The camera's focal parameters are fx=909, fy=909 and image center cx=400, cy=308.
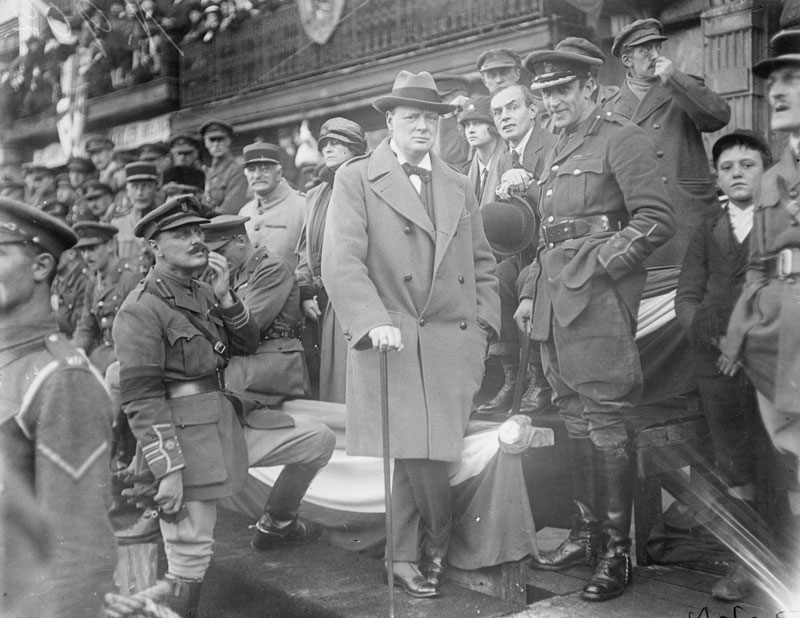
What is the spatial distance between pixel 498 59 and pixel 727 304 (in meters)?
1.75

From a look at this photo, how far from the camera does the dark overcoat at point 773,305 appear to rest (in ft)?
10.7

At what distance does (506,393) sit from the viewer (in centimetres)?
466

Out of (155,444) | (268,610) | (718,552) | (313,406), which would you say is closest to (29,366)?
(155,444)

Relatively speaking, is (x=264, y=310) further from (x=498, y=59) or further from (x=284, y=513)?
(x=498, y=59)

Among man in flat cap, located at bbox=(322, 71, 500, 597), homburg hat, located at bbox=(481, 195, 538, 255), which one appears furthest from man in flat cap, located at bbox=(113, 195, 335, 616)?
homburg hat, located at bbox=(481, 195, 538, 255)

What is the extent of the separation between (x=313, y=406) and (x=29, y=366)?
7.03 feet

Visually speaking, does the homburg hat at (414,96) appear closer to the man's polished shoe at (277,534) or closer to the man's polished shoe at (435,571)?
the man's polished shoe at (435,571)

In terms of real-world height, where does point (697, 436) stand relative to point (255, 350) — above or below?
below

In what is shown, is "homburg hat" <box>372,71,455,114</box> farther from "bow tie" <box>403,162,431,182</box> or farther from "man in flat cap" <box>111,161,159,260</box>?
"man in flat cap" <box>111,161,159,260</box>

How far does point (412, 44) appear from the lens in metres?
4.54

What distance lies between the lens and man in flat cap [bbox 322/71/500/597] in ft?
12.2

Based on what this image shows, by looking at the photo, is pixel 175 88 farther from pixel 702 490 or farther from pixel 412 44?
pixel 702 490

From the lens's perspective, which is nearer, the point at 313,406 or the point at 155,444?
the point at 155,444
